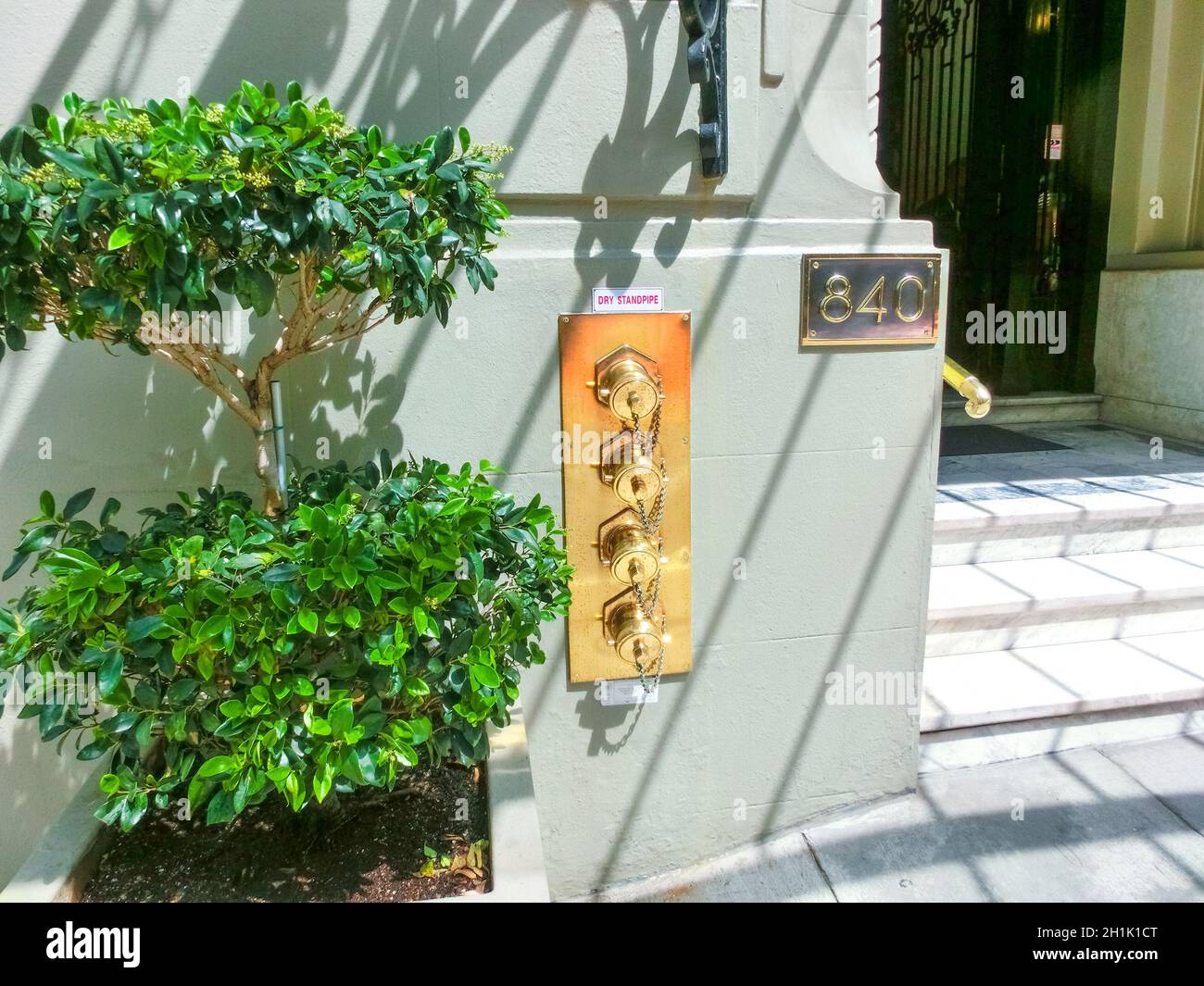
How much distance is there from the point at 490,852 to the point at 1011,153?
6.66m

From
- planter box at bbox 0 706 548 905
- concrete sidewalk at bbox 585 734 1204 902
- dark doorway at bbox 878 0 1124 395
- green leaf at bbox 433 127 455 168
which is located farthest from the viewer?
dark doorway at bbox 878 0 1124 395

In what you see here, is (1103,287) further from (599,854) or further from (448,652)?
(448,652)

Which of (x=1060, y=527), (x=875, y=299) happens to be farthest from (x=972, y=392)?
(x=1060, y=527)

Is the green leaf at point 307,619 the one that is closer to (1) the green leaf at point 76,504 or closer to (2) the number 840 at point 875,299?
(1) the green leaf at point 76,504

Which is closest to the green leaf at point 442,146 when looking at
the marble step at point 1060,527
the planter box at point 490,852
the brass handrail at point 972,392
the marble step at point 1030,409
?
the planter box at point 490,852

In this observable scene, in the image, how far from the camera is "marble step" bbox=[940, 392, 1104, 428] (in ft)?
21.3

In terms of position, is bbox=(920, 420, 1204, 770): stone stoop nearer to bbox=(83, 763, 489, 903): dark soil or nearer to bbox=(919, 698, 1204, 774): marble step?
bbox=(919, 698, 1204, 774): marble step

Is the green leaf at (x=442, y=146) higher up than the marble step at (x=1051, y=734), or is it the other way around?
the green leaf at (x=442, y=146)

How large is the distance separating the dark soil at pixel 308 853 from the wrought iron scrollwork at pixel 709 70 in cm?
202

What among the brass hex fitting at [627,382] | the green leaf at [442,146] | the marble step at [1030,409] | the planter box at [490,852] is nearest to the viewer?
the green leaf at [442,146]

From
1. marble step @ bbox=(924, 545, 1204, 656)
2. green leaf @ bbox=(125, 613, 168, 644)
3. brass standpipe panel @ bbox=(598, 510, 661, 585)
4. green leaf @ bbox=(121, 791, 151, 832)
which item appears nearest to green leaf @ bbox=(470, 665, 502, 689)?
green leaf @ bbox=(125, 613, 168, 644)

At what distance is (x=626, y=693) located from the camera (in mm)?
2924

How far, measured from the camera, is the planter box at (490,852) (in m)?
1.88

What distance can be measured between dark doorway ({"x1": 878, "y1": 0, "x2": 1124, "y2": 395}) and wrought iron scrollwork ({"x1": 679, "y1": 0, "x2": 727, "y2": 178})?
4.77m
